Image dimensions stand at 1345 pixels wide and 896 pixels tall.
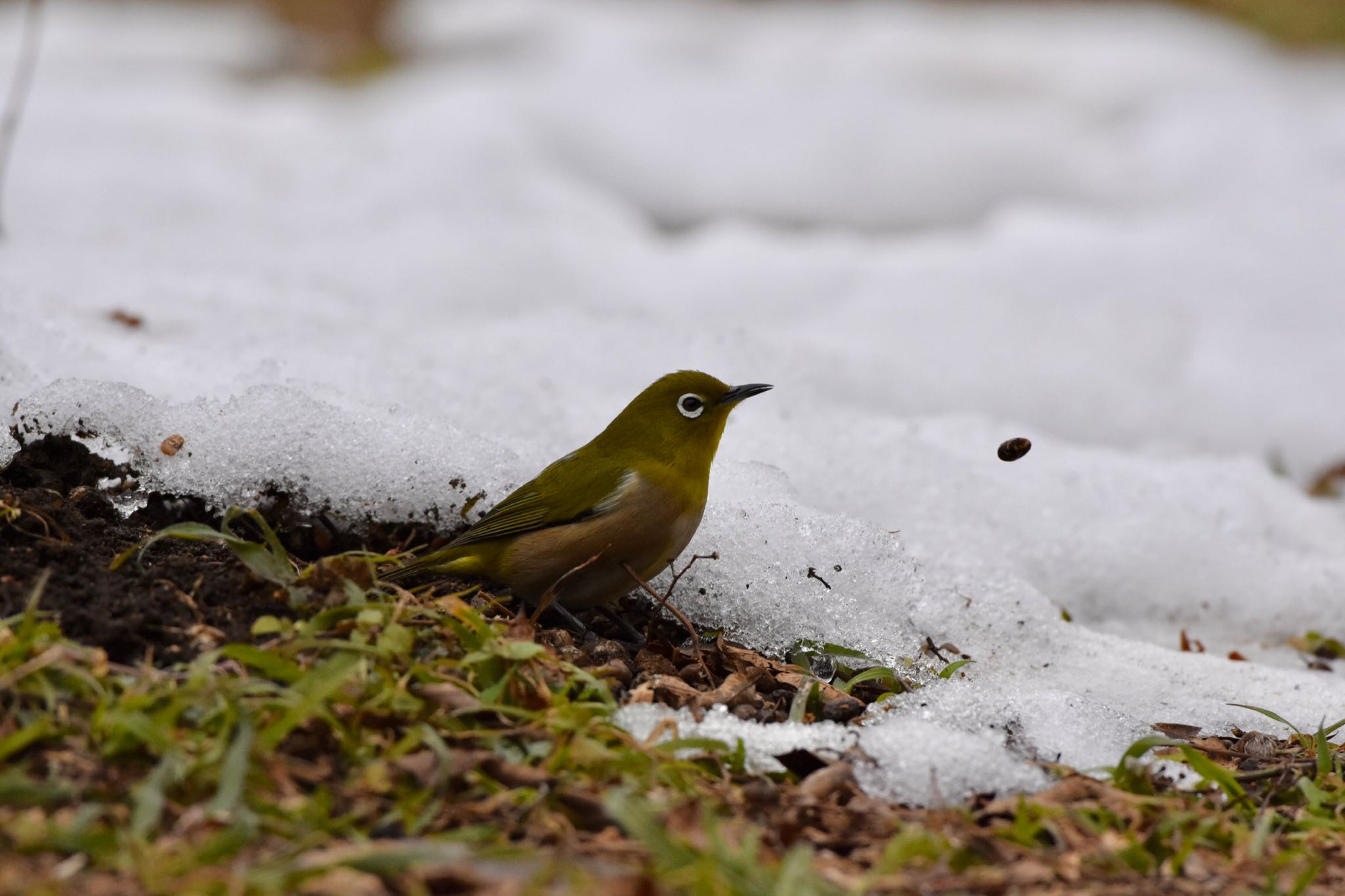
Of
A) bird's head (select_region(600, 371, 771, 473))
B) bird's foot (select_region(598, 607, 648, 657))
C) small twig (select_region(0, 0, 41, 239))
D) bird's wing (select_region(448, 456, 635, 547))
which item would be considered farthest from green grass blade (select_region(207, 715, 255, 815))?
small twig (select_region(0, 0, 41, 239))

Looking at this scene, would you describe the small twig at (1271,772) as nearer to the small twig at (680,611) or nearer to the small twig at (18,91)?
the small twig at (680,611)

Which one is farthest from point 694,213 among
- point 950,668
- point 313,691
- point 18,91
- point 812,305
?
point 313,691

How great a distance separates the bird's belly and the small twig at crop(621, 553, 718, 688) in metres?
0.06

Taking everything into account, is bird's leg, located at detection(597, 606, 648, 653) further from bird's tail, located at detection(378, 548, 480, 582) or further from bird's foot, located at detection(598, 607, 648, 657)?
bird's tail, located at detection(378, 548, 480, 582)

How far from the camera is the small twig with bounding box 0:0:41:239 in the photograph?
6.84 m

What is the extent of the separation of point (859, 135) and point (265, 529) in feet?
32.8

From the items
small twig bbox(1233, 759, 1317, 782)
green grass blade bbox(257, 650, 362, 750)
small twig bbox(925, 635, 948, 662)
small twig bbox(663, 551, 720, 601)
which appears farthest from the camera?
small twig bbox(925, 635, 948, 662)

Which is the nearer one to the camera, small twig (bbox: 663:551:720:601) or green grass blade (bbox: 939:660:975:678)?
green grass blade (bbox: 939:660:975:678)

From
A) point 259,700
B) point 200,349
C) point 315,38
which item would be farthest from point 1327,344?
point 315,38

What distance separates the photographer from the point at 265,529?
11.2 ft

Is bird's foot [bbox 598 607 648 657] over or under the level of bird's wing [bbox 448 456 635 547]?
under

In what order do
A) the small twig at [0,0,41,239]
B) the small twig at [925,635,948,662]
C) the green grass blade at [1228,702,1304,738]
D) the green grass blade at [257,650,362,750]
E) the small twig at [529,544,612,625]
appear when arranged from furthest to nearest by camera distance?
1. the small twig at [0,0,41,239]
2. the small twig at [925,635,948,662]
3. the small twig at [529,544,612,625]
4. the green grass blade at [1228,702,1304,738]
5. the green grass blade at [257,650,362,750]

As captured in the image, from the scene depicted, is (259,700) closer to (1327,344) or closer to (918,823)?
(918,823)

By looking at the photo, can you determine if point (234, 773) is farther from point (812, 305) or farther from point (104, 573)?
point (812, 305)
